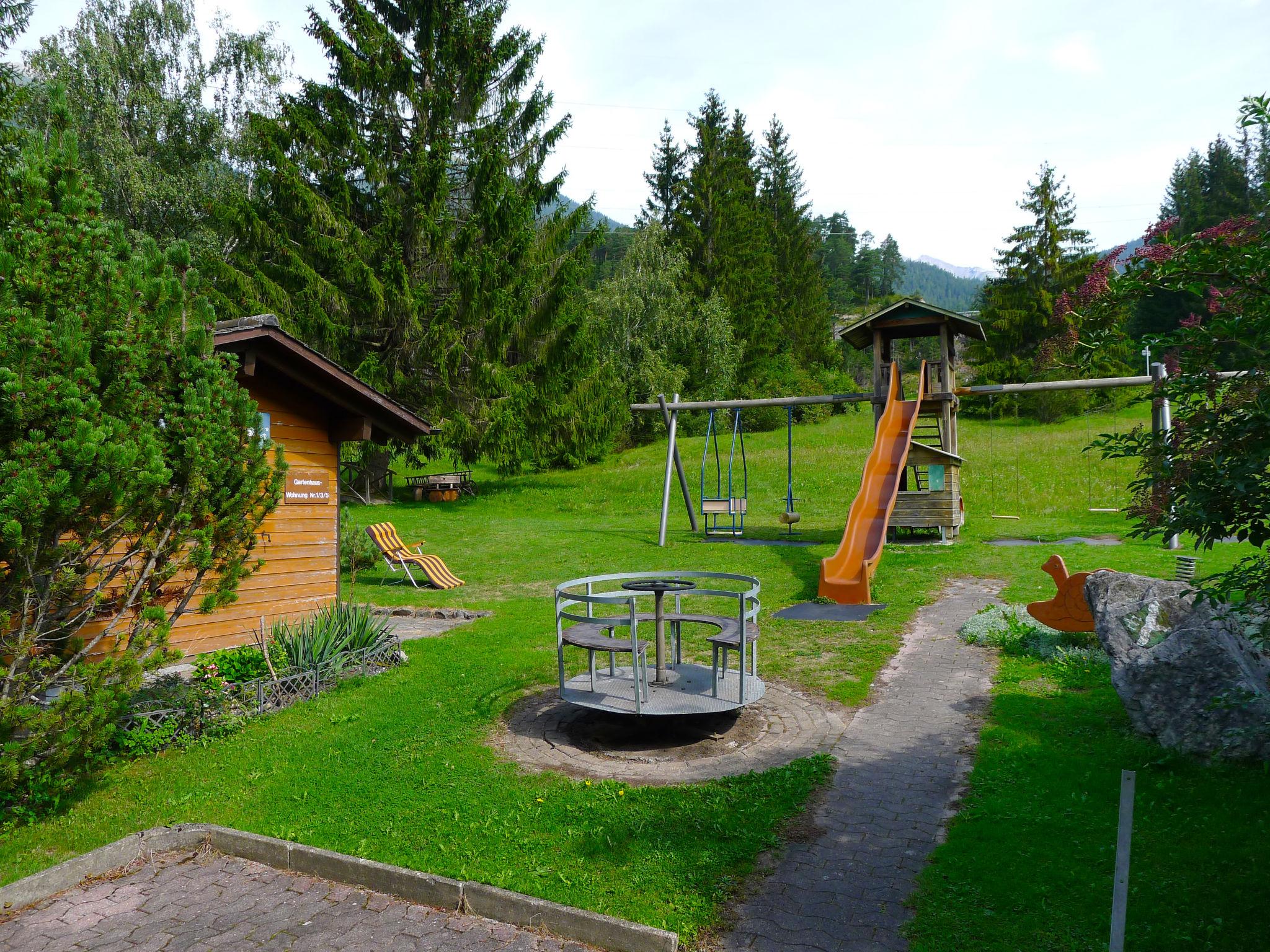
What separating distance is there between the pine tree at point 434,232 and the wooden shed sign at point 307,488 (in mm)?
15289

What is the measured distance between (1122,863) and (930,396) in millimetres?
15898

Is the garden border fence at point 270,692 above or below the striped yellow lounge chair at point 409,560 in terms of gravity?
below

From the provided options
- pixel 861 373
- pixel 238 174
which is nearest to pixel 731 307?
pixel 861 373

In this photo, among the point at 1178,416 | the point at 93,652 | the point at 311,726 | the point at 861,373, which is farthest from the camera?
the point at 861,373

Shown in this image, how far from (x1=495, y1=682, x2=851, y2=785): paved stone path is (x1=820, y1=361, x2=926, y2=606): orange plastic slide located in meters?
4.75

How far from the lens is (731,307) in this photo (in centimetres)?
4903

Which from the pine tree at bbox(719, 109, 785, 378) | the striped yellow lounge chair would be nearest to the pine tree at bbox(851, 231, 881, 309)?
the pine tree at bbox(719, 109, 785, 378)

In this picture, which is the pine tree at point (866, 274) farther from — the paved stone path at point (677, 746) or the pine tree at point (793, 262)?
the paved stone path at point (677, 746)

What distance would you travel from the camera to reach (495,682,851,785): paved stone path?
606cm

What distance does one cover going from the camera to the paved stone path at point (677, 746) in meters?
6.06

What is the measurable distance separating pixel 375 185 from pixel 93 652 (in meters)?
22.2

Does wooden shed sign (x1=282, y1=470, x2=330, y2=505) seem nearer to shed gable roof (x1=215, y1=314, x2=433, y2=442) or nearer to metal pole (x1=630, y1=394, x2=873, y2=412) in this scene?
shed gable roof (x1=215, y1=314, x2=433, y2=442)

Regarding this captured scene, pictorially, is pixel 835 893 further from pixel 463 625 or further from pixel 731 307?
pixel 731 307

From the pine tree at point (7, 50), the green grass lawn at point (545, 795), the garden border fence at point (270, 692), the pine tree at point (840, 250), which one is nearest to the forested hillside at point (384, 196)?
the pine tree at point (7, 50)
